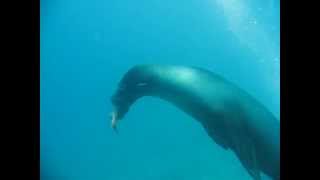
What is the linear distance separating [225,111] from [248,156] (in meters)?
0.25

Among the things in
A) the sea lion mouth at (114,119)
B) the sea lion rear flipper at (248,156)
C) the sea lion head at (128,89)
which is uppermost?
the sea lion head at (128,89)

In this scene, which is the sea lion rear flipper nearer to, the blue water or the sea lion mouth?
the blue water

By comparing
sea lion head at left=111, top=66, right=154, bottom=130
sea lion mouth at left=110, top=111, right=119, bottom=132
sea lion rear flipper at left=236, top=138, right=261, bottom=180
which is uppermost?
sea lion head at left=111, top=66, right=154, bottom=130

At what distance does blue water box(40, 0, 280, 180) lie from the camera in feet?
9.39

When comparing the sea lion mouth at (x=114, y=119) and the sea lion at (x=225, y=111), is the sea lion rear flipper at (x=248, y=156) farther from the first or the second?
the sea lion mouth at (x=114, y=119)

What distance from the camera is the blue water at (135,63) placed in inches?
113

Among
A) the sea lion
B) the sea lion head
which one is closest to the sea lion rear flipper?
the sea lion

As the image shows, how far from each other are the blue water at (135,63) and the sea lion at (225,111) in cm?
4

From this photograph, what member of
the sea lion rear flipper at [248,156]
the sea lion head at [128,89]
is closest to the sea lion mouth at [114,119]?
the sea lion head at [128,89]

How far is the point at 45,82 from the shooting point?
3.01 metres

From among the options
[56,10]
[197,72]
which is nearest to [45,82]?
[56,10]

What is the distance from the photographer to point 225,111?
286cm

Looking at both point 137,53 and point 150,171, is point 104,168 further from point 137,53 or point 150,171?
point 137,53
